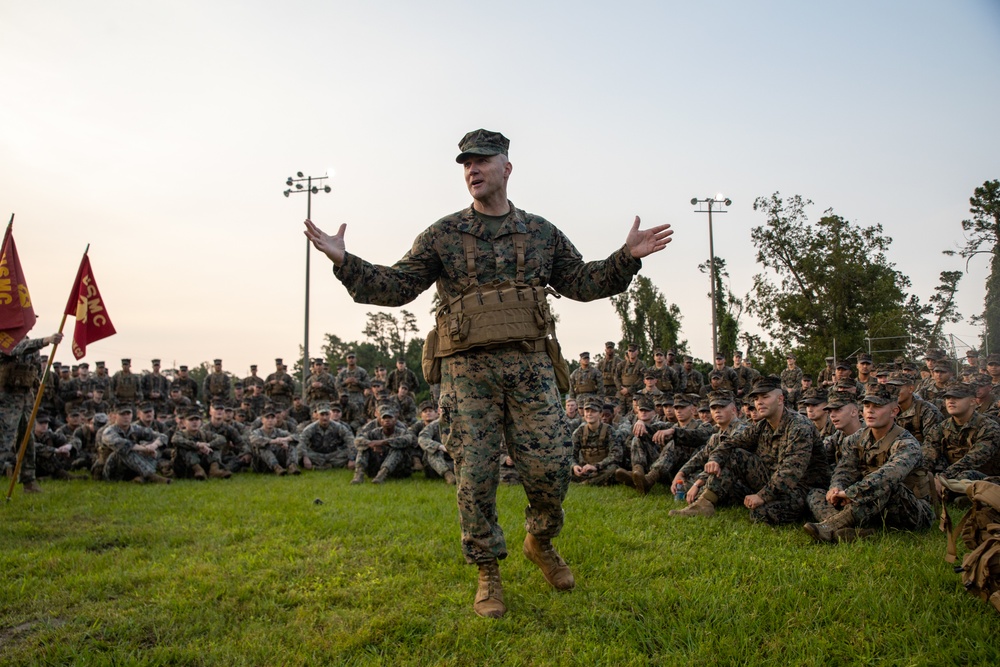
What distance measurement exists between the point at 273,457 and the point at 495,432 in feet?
29.6

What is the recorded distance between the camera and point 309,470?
12.3 meters

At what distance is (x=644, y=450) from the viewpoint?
30.1ft

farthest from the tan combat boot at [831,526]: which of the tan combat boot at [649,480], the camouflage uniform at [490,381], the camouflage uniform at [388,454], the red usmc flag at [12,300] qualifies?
the red usmc flag at [12,300]

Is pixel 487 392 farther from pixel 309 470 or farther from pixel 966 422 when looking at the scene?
pixel 309 470

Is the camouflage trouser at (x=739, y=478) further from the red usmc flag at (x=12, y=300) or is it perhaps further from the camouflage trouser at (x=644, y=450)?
the red usmc flag at (x=12, y=300)

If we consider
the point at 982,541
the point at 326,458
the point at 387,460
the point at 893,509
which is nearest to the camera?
the point at 982,541

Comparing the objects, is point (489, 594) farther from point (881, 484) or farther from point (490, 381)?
point (881, 484)

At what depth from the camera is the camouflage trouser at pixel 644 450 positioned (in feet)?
29.7

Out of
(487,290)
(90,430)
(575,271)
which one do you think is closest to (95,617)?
(487,290)

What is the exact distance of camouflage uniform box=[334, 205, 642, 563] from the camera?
12.8 ft

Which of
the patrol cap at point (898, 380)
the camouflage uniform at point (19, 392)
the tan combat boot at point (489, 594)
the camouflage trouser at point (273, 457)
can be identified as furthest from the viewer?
the camouflage trouser at point (273, 457)

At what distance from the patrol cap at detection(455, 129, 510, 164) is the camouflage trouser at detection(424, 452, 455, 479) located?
6839 millimetres

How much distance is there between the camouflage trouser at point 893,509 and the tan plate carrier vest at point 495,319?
2854 mm

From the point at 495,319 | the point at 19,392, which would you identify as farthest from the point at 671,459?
the point at 19,392
